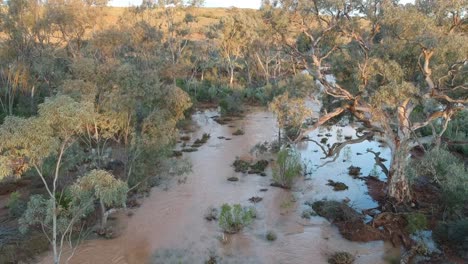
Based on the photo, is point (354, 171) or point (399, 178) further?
point (354, 171)

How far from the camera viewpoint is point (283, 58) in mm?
49250

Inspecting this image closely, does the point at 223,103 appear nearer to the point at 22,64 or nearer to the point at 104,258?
the point at 22,64

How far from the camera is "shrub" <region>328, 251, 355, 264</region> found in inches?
521

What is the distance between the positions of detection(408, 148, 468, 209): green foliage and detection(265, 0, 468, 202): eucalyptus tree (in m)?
0.71

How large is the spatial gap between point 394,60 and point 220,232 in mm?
8765

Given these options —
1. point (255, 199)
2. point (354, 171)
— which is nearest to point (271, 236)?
point (255, 199)

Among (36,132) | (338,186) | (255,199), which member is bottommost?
(255,199)

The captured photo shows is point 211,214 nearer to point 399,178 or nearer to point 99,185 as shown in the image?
point 99,185

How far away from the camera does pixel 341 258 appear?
13.3 meters

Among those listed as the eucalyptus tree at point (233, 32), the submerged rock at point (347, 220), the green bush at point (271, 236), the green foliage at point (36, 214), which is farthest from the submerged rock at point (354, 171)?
the eucalyptus tree at point (233, 32)

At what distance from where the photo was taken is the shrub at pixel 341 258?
13230 millimetres

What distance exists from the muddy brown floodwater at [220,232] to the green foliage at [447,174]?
9.82 ft

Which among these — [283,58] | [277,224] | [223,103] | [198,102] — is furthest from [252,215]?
[283,58]

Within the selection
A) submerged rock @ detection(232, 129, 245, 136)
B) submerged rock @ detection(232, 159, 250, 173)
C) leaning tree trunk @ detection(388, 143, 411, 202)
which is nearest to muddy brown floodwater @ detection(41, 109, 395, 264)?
submerged rock @ detection(232, 159, 250, 173)
